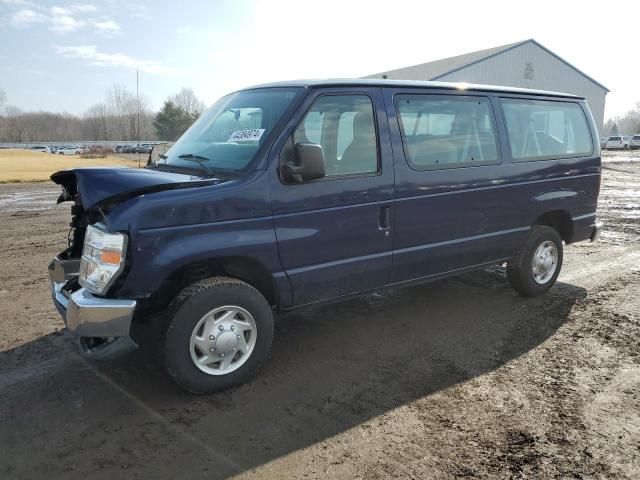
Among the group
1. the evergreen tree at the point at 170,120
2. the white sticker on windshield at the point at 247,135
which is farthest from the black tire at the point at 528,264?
the evergreen tree at the point at 170,120

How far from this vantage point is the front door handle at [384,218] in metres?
4.17

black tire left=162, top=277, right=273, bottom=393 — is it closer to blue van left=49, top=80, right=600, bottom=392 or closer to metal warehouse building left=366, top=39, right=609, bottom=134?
blue van left=49, top=80, right=600, bottom=392

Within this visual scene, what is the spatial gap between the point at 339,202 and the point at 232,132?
1048 millimetres

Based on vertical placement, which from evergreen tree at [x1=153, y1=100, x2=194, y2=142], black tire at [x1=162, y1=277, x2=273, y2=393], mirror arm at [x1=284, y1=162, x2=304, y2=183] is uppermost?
evergreen tree at [x1=153, y1=100, x2=194, y2=142]

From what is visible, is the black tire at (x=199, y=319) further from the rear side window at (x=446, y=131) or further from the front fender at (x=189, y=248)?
the rear side window at (x=446, y=131)

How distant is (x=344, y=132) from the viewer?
407cm

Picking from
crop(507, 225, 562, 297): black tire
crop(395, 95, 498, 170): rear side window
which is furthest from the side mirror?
crop(507, 225, 562, 297): black tire

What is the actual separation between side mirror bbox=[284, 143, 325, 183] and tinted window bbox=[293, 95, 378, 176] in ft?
0.88

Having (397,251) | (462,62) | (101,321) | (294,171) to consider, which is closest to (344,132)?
(294,171)

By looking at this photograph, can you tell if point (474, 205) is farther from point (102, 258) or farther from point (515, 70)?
point (515, 70)

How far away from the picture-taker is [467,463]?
2.84 metres

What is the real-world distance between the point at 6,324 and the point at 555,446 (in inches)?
187

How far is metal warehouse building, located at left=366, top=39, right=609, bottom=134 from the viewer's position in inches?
1580

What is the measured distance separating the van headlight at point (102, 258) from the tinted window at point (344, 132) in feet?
5.03
